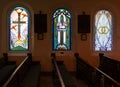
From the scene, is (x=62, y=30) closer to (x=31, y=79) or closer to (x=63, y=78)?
(x=31, y=79)

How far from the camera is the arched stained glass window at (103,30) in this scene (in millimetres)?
10141

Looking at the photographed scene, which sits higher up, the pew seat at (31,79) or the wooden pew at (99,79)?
the wooden pew at (99,79)

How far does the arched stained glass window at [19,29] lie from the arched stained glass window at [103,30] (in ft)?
8.51

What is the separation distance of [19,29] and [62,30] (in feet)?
5.20

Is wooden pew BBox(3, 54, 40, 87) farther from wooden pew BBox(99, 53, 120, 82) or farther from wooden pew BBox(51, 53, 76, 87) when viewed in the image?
wooden pew BBox(99, 53, 120, 82)

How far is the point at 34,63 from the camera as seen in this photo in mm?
9711

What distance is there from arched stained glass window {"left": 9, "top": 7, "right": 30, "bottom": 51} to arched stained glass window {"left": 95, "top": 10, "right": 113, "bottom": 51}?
2.59m

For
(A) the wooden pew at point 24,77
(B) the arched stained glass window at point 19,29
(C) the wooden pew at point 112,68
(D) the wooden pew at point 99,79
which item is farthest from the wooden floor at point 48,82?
(B) the arched stained glass window at point 19,29

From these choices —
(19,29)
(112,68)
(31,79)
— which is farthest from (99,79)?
(19,29)

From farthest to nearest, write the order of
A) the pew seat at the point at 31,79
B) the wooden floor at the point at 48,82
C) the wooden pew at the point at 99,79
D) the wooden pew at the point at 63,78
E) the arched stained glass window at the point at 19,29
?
the arched stained glass window at the point at 19,29 < the wooden floor at the point at 48,82 < the pew seat at the point at 31,79 < the wooden pew at the point at 63,78 < the wooden pew at the point at 99,79

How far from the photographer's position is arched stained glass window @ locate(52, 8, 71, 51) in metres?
10.1

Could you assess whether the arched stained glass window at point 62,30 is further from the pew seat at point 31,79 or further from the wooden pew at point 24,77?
the pew seat at point 31,79

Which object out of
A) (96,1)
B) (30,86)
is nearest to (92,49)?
(96,1)

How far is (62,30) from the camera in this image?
10109 mm
